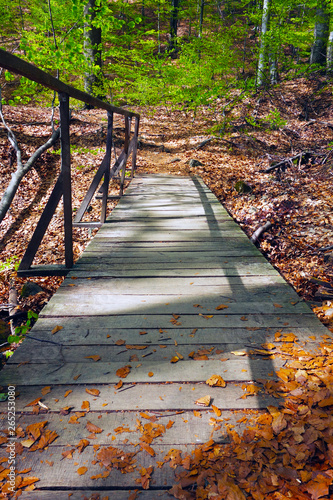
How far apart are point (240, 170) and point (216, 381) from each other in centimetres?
650

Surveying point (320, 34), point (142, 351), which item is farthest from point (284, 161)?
point (320, 34)

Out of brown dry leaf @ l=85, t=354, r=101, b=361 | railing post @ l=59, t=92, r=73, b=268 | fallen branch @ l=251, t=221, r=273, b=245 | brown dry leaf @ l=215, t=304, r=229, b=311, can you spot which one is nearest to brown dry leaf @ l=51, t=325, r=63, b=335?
brown dry leaf @ l=85, t=354, r=101, b=361

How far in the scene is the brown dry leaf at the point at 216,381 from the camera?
1.51 metres

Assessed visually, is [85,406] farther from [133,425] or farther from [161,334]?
[161,334]

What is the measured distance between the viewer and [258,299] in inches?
90.4

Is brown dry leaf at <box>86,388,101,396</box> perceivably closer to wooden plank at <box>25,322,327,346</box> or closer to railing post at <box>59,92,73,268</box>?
wooden plank at <box>25,322,327,346</box>

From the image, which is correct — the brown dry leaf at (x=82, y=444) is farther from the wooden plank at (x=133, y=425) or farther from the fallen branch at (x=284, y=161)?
the fallen branch at (x=284, y=161)

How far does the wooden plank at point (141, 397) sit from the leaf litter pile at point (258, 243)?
1.5 inches

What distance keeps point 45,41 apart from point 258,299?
6.83 m

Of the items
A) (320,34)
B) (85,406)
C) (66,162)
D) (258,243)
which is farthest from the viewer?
(320,34)

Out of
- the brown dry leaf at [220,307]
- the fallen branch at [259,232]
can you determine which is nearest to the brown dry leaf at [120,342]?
the brown dry leaf at [220,307]

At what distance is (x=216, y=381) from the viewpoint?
1.53 m

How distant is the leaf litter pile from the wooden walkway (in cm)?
3

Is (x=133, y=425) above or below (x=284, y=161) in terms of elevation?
below
